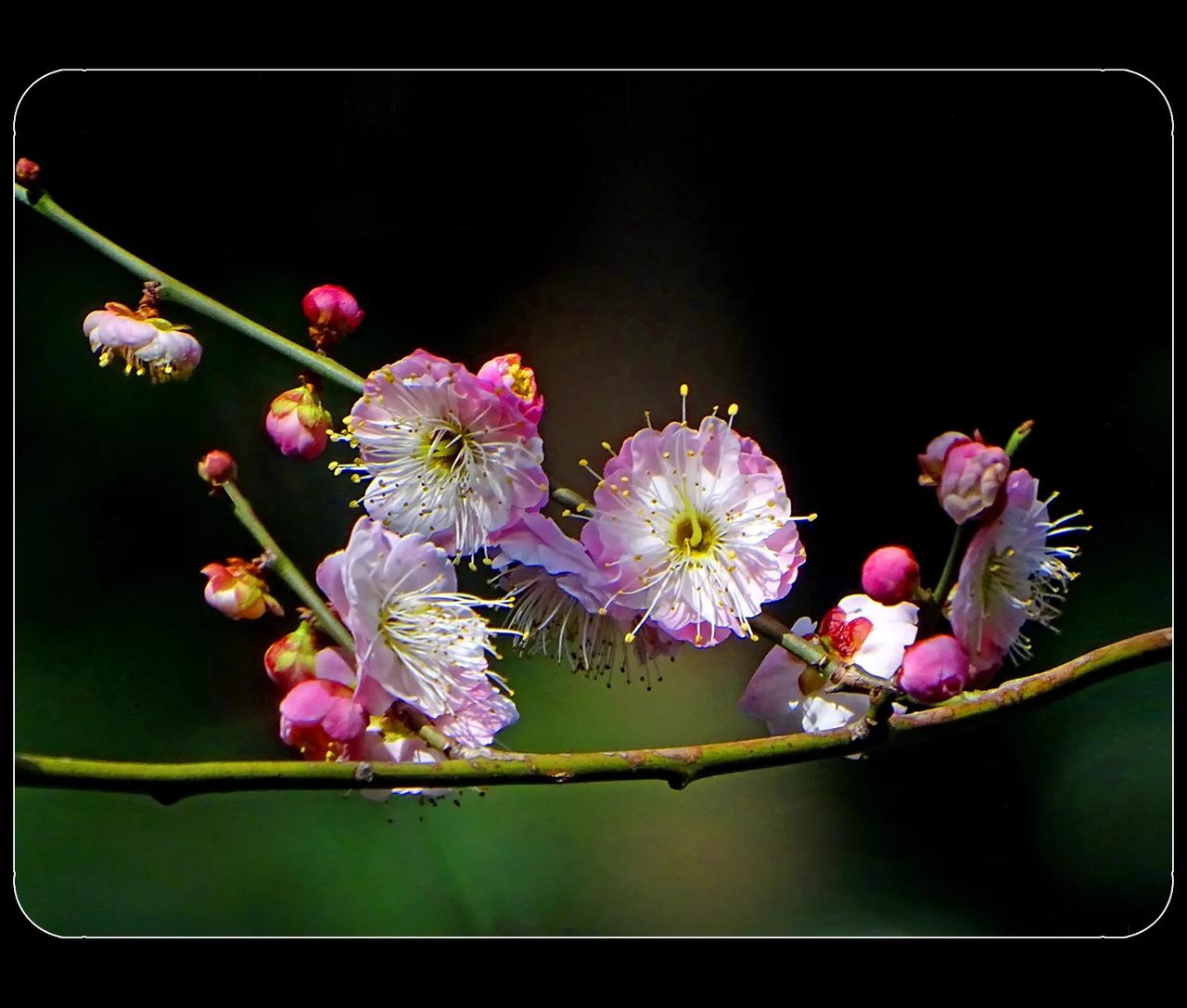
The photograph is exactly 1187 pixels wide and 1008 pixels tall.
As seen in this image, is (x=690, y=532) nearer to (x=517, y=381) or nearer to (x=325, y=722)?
(x=517, y=381)

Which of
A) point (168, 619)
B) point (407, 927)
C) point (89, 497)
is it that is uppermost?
point (89, 497)

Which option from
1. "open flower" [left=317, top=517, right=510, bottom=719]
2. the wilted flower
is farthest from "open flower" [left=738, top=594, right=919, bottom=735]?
the wilted flower

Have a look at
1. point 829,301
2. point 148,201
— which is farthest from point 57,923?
point 829,301

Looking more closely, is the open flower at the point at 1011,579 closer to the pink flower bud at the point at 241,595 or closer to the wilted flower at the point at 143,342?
the pink flower bud at the point at 241,595

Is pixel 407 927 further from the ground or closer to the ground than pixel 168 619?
closer to the ground

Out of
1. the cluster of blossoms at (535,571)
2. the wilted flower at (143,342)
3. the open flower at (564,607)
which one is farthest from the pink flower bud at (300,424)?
the open flower at (564,607)

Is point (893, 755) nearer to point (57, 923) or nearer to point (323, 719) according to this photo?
point (323, 719)
